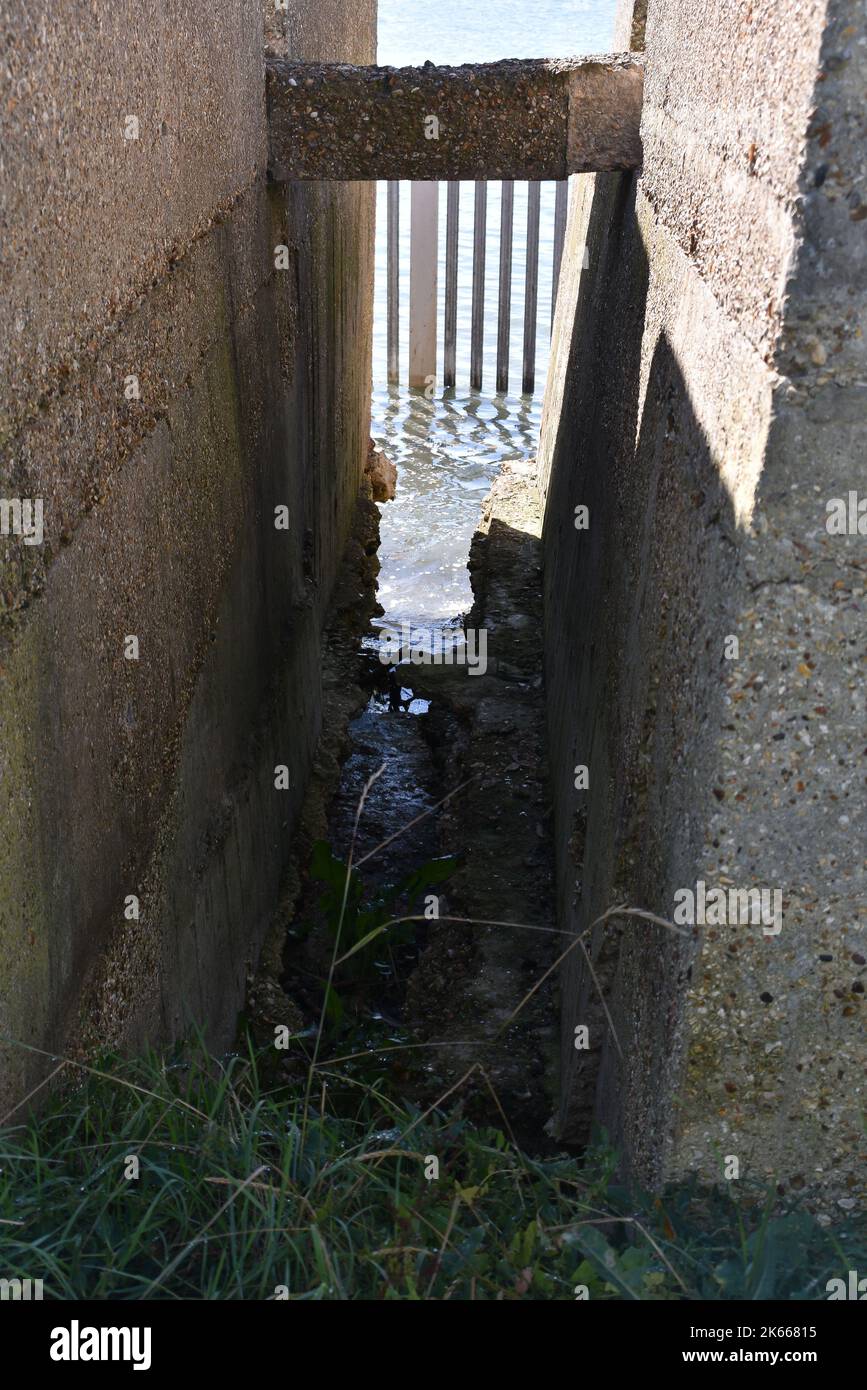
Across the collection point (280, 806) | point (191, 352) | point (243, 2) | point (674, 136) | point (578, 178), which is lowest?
point (280, 806)

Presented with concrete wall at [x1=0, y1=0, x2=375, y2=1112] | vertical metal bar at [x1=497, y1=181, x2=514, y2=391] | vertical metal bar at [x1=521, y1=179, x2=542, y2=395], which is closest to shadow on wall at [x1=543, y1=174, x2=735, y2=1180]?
concrete wall at [x1=0, y1=0, x2=375, y2=1112]

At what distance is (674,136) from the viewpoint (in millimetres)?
3545

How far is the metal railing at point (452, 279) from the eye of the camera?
12305mm

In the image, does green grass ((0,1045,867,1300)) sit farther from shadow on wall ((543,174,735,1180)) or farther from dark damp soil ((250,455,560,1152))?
dark damp soil ((250,455,560,1152))

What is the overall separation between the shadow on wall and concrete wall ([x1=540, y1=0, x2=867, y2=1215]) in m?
0.01

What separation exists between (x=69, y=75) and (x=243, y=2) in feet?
7.35

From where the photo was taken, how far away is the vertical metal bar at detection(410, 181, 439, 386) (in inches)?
523

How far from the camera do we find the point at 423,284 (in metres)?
13.3

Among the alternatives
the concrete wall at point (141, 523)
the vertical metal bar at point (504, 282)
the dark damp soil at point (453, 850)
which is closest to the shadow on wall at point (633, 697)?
the dark damp soil at point (453, 850)

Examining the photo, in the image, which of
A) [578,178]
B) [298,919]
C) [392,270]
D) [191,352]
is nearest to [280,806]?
[298,919]

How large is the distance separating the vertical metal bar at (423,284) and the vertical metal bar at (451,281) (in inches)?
10.7

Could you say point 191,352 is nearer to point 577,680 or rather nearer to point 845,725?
point 577,680

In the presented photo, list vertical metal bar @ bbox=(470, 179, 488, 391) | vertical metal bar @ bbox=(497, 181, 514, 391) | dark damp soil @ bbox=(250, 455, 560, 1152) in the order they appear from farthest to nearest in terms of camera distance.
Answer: vertical metal bar @ bbox=(470, 179, 488, 391), vertical metal bar @ bbox=(497, 181, 514, 391), dark damp soil @ bbox=(250, 455, 560, 1152)

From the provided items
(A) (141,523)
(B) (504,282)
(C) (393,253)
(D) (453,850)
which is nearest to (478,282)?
(B) (504,282)
